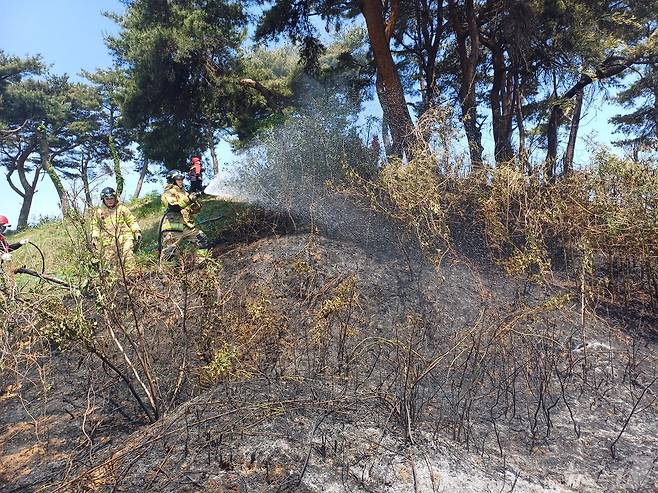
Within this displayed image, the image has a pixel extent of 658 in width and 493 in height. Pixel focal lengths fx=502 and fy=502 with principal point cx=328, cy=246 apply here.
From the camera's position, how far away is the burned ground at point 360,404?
10.1 feet

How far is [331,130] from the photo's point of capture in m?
8.45

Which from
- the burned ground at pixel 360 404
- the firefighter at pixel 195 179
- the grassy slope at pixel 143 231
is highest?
the firefighter at pixel 195 179

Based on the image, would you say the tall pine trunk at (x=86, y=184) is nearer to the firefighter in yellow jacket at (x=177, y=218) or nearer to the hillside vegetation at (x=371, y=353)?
the hillside vegetation at (x=371, y=353)

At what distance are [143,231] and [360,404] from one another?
30.4ft

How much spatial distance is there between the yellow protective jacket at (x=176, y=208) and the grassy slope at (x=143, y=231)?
1.58 feet

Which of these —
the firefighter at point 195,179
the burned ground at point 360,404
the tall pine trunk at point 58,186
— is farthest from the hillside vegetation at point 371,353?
the firefighter at point 195,179

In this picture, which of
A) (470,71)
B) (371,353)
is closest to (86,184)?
(371,353)

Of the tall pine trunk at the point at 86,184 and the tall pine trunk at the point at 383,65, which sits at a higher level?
the tall pine trunk at the point at 383,65

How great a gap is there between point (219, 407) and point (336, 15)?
8342 millimetres

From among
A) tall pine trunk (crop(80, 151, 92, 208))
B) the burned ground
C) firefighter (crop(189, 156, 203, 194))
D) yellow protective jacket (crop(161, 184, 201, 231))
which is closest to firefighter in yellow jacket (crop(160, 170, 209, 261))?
yellow protective jacket (crop(161, 184, 201, 231))

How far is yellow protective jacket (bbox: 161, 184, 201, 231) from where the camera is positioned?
271 inches

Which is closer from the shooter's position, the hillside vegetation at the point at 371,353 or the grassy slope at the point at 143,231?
the hillside vegetation at the point at 371,353

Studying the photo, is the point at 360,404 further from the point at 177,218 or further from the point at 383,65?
the point at 383,65

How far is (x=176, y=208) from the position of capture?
6934 millimetres
